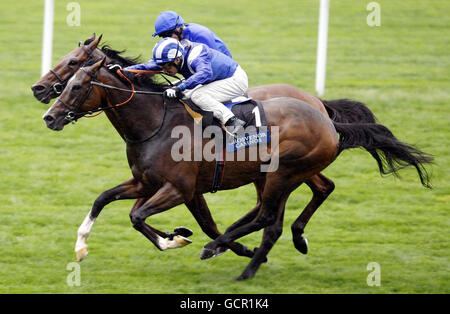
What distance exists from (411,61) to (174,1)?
5791 mm

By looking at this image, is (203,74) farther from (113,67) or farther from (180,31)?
(113,67)

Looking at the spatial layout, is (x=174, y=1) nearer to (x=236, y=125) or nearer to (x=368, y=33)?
(x=368, y=33)

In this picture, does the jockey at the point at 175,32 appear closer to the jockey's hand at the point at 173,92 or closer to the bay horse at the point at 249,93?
the bay horse at the point at 249,93

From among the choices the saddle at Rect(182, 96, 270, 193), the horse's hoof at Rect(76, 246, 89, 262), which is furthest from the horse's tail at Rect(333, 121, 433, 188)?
the horse's hoof at Rect(76, 246, 89, 262)

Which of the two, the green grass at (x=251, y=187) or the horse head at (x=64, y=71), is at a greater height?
the horse head at (x=64, y=71)

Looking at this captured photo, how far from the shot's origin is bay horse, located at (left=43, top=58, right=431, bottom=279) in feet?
20.1

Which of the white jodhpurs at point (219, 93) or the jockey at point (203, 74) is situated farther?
the white jodhpurs at point (219, 93)

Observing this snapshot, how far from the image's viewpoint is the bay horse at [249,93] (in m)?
6.36

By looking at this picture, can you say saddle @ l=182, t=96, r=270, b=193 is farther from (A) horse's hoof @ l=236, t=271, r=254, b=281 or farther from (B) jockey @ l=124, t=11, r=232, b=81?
(A) horse's hoof @ l=236, t=271, r=254, b=281

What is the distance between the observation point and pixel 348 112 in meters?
7.77

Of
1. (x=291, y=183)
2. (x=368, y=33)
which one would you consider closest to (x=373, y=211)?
(x=291, y=183)

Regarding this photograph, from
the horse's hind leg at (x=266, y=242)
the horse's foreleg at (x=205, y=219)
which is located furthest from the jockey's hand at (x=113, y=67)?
the horse's hind leg at (x=266, y=242)

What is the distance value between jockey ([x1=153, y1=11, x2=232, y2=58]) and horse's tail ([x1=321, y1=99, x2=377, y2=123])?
1289mm

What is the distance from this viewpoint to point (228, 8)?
1727 cm
